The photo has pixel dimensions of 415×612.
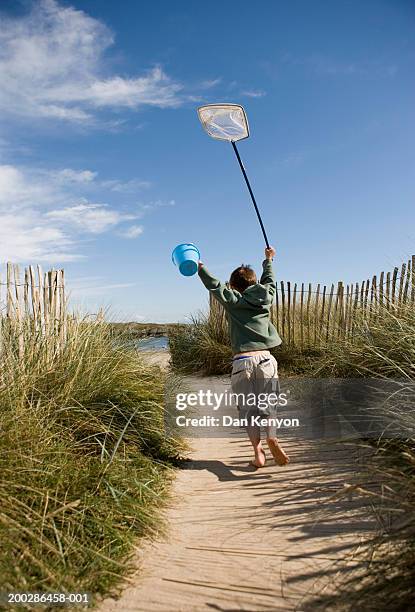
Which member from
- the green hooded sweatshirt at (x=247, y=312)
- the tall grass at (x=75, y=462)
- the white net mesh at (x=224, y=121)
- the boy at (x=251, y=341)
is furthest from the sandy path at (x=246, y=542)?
the white net mesh at (x=224, y=121)

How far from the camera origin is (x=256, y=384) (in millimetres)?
4387

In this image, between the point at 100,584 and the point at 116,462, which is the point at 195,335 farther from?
the point at 100,584

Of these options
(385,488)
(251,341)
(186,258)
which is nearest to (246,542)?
(385,488)

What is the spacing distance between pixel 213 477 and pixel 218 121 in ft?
10.3

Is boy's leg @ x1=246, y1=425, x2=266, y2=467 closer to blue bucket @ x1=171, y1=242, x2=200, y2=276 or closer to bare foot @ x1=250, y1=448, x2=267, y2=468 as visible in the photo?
bare foot @ x1=250, y1=448, x2=267, y2=468

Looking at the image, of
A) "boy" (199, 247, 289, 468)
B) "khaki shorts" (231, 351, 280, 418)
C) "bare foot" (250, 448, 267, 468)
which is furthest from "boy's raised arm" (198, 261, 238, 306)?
"bare foot" (250, 448, 267, 468)

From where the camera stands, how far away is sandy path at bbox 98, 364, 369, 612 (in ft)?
7.73

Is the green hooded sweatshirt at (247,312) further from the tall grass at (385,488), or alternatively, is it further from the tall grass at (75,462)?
the tall grass at (385,488)

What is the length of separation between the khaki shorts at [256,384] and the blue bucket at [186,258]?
2.78 feet

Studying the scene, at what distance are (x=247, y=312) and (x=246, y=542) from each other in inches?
78.5

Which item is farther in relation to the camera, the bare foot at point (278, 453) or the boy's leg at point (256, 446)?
the boy's leg at point (256, 446)

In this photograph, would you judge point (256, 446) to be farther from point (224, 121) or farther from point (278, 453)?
point (224, 121)

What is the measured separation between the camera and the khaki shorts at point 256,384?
14.3 ft

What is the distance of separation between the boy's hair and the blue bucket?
17.1 inches
